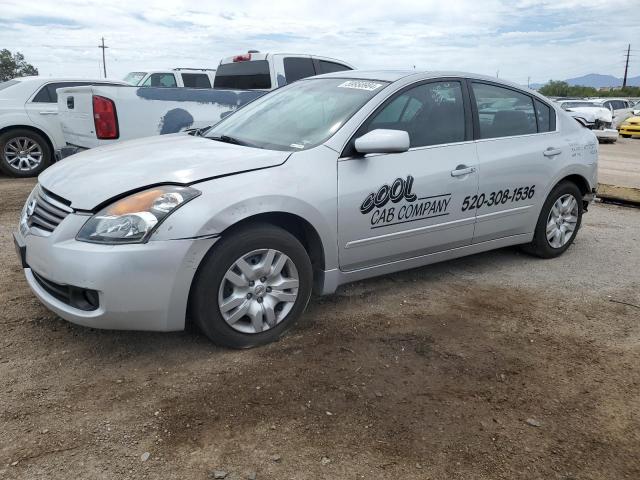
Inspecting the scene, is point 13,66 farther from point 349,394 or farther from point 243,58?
point 349,394

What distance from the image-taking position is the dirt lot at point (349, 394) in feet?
7.84

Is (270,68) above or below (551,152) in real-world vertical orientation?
above

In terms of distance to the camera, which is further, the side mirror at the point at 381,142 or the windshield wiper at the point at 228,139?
the windshield wiper at the point at 228,139

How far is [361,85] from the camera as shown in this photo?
13.2 feet

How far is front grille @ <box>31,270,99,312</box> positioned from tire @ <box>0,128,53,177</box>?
6.77m

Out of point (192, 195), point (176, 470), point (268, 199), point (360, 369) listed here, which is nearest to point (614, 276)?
point (360, 369)

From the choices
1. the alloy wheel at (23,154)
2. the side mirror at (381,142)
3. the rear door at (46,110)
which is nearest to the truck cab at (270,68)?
the rear door at (46,110)

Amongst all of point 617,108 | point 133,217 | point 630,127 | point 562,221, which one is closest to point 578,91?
point 617,108

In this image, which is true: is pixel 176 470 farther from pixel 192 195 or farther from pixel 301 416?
pixel 192 195

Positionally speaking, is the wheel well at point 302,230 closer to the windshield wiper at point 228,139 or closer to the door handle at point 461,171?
the windshield wiper at point 228,139

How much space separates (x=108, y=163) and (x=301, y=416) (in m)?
1.89

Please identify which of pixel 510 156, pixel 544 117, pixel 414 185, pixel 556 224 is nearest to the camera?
pixel 414 185

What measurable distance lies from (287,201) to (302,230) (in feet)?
1.05

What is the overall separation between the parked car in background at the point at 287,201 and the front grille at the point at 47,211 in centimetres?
1
